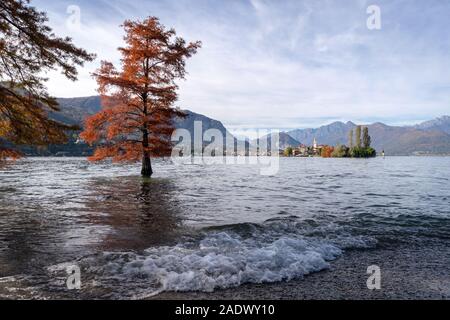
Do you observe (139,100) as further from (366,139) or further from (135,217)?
(366,139)

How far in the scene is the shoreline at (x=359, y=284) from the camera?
5.72 metres

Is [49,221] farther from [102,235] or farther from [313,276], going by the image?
[313,276]

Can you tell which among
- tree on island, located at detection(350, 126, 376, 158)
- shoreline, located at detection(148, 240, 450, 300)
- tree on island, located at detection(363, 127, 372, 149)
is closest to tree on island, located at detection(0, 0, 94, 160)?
shoreline, located at detection(148, 240, 450, 300)

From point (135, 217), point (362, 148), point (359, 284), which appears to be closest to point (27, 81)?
point (135, 217)

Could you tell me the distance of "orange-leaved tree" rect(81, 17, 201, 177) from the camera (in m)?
27.4

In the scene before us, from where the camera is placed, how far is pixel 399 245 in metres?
9.18

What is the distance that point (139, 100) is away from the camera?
28703 mm

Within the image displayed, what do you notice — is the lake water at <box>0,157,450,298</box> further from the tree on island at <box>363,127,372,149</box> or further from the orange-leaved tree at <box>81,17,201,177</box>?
the tree on island at <box>363,127,372,149</box>

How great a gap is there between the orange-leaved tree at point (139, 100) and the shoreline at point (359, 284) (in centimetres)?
2333

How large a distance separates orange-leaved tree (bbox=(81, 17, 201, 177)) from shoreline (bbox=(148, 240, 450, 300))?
2333cm

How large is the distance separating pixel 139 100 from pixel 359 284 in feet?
85.5

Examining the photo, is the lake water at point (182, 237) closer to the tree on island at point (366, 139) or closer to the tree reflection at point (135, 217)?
the tree reflection at point (135, 217)

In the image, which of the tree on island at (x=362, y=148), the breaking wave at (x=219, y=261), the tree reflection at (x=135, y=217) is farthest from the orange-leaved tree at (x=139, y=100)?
the tree on island at (x=362, y=148)
